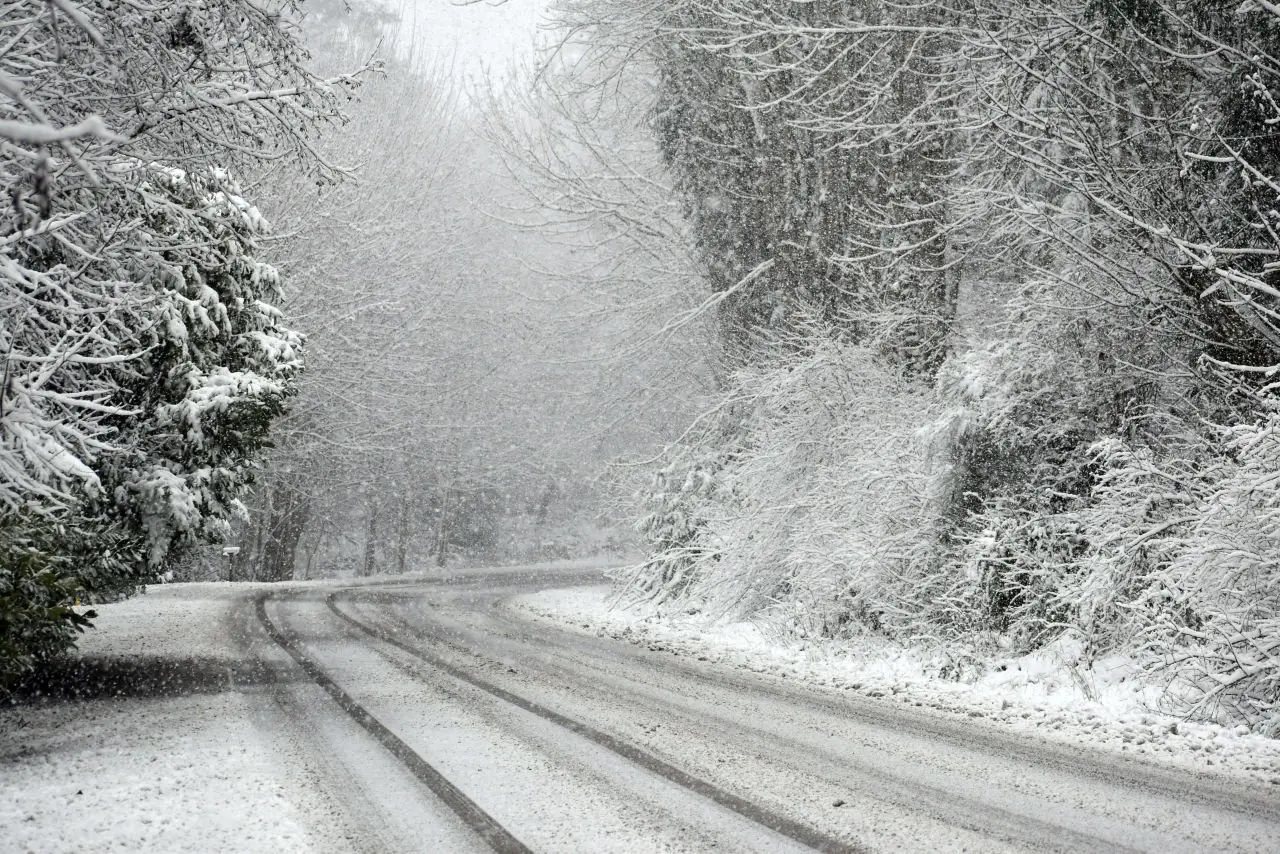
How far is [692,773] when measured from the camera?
5.78 m

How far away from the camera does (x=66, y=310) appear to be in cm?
568

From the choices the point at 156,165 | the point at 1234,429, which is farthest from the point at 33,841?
the point at 1234,429

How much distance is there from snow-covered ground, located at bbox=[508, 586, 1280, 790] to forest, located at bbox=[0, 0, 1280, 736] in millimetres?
327

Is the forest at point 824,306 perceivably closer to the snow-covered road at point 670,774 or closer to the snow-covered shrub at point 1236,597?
the snow-covered shrub at point 1236,597

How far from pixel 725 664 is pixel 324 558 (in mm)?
36031

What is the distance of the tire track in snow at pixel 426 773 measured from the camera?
15.2 ft

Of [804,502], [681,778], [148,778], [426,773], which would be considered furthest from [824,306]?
[148,778]

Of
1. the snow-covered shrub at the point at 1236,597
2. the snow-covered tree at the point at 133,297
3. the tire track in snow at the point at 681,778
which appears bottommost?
the tire track in snow at the point at 681,778

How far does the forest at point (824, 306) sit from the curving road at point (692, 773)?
82.5 inches

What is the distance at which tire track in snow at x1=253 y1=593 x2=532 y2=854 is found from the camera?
4621mm

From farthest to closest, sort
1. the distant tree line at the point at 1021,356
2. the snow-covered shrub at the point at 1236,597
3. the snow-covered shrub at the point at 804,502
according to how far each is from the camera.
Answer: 1. the snow-covered shrub at the point at 804,502
2. the distant tree line at the point at 1021,356
3. the snow-covered shrub at the point at 1236,597

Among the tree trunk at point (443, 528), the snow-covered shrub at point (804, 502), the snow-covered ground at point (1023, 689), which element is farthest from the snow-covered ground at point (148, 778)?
the tree trunk at point (443, 528)

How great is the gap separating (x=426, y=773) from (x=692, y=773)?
1.52 meters

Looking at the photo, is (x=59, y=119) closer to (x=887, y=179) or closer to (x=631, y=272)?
(x=887, y=179)
